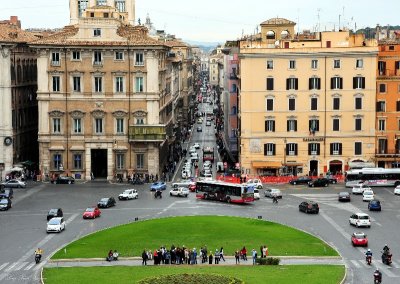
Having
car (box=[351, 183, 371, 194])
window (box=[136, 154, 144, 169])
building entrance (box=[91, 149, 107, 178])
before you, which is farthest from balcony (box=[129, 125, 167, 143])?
car (box=[351, 183, 371, 194])

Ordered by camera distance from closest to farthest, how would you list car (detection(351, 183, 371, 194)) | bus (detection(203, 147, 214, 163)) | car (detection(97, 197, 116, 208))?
car (detection(97, 197, 116, 208)) < car (detection(351, 183, 371, 194)) < bus (detection(203, 147, 214, 163))

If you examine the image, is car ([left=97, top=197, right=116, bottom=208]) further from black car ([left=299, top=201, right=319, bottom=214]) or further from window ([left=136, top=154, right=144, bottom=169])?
window ([left=136, top=154, right=144, bottom=169])

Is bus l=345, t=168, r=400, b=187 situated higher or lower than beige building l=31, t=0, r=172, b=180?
lower

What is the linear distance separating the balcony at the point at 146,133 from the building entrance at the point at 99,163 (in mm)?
5151

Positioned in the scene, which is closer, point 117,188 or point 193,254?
point 193,254

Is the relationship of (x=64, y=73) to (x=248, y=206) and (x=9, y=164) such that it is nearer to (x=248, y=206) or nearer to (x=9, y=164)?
(x=9, y=164)

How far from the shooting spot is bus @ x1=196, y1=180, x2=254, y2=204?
103062 mm

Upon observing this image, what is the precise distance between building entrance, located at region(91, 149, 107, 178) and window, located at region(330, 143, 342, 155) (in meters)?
31.3

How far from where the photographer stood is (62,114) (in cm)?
12288

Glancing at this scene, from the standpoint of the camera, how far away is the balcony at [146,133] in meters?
122

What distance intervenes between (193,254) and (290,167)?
56.6m

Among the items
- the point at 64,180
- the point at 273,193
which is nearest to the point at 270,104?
the point at 273,193

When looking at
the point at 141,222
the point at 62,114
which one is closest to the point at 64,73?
the point at 62,114

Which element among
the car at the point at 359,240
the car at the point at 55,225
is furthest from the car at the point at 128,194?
the car at the point at 359,240
